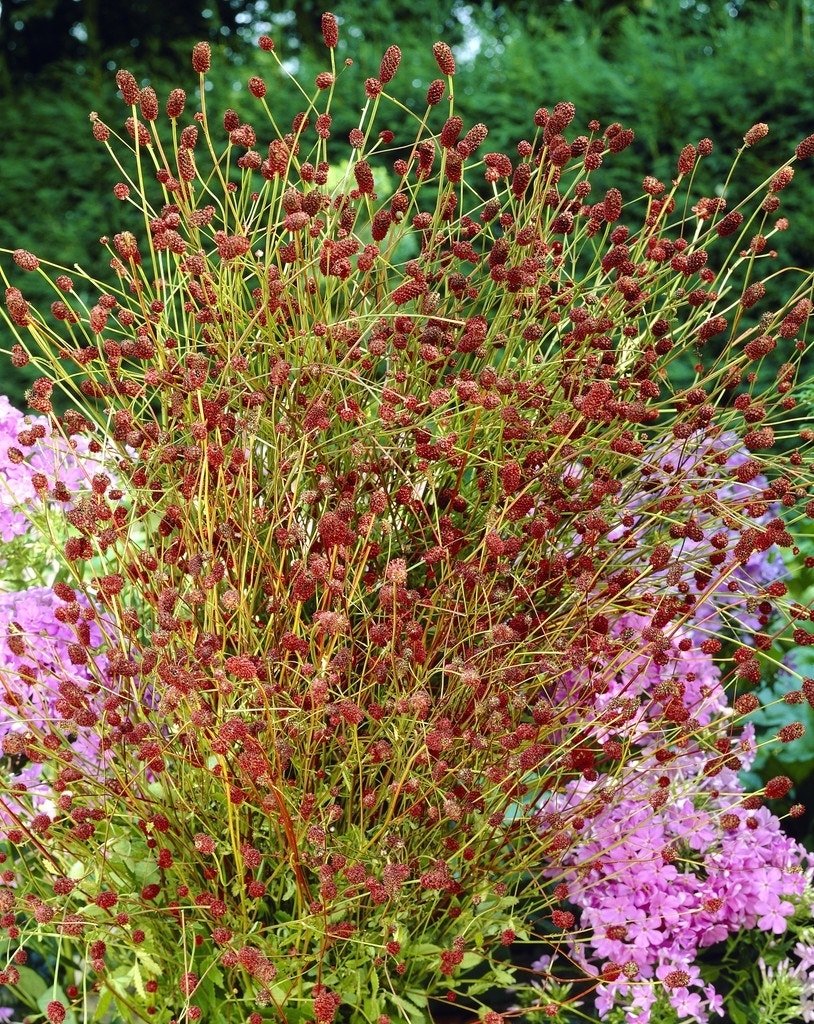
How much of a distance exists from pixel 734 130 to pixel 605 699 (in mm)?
4061

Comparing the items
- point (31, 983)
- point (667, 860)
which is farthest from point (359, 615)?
point (31, 983)

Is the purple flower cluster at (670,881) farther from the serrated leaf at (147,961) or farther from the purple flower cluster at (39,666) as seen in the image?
the purple flower cluster at (39,666)

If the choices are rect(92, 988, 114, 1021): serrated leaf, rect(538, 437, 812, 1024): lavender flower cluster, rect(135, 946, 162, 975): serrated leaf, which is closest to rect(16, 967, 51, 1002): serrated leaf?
rect(92, 988, 114, 1021): serrated leaf

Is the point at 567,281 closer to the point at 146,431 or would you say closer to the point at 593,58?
the point at 146,431

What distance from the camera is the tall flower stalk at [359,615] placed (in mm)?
1292

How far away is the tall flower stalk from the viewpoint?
50.9 inches

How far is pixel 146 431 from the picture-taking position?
1.48m

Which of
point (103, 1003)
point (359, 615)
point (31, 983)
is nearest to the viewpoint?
point (103, 1003)

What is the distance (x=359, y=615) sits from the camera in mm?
1616

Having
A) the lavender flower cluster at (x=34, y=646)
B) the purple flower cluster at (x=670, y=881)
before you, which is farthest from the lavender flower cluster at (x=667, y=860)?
the lavender flower cluster at (x=34, y=646)

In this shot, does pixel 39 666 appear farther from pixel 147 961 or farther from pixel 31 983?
pixel 31 983

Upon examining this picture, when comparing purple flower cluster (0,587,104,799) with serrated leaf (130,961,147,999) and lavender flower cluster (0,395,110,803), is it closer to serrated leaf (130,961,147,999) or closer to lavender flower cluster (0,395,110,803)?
lavender flower cluster (0,395,110,803)

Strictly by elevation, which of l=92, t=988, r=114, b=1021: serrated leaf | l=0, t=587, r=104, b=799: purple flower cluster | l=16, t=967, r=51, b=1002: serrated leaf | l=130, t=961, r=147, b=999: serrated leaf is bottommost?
l=16, t=967, r=51, b=1002: serrated leaf

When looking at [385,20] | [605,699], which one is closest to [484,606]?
[605,699]
